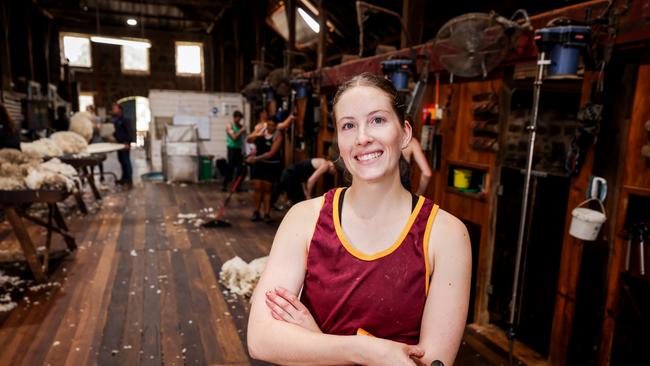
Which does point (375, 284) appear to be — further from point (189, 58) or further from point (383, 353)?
point (189, 58)

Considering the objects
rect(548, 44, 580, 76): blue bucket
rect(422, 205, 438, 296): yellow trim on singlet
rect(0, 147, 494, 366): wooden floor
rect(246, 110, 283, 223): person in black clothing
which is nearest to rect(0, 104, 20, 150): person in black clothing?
rect(0, 147, 494, 366): wooden floor

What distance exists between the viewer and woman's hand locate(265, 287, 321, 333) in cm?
125

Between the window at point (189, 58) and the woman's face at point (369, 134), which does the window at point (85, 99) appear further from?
the woman's face at point (369, 134)

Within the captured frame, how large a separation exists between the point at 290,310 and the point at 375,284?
0.26m

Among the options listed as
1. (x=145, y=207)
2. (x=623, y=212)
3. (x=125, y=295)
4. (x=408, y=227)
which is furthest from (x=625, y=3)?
(x=145, y=207)

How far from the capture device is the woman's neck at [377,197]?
1.33 meters

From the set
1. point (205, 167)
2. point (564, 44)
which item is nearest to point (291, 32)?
point (205, 167)

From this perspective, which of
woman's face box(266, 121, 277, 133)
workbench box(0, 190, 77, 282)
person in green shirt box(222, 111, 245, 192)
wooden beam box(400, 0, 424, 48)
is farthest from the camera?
person in green shirt box(222, 111, 245, 192)

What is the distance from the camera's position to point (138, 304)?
3.86m

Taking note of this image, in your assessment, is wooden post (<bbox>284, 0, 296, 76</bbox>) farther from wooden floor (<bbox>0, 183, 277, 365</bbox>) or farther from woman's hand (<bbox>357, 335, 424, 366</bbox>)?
woman's hand (<bbox>357, 335, 424, 366</bbox>)

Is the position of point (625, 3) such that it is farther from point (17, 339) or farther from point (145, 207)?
point (145, 207)

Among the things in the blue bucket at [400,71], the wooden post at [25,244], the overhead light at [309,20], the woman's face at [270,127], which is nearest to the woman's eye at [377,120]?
the blue bucket at [400,71]

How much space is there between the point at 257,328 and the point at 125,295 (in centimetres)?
329

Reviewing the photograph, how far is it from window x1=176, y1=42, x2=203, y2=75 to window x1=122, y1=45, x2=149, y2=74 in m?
1.31
